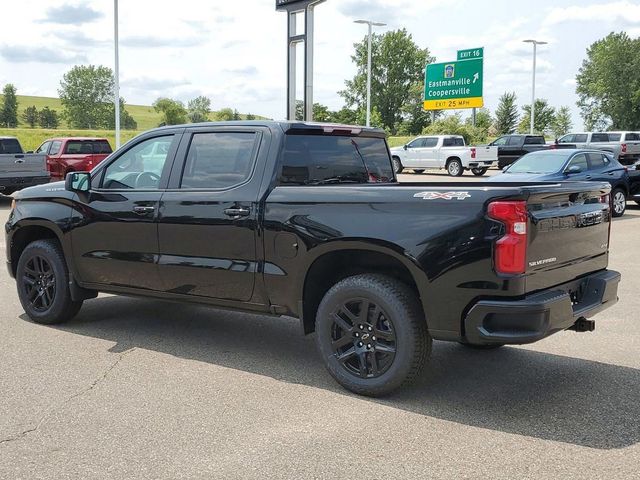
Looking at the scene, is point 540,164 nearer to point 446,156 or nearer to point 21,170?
point 21,170

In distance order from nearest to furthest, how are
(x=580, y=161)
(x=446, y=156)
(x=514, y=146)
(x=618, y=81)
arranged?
1. (x=580, y=161)
2. (x=446, y=156)
3. (x=514, y=146)
4. (x=618, y=81)

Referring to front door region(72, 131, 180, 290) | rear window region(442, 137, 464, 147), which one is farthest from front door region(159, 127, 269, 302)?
rear window region(442, 137, 464, 147)

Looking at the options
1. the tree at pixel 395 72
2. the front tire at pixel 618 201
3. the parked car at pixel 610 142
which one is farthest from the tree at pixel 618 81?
the front tire at pixel 618 201

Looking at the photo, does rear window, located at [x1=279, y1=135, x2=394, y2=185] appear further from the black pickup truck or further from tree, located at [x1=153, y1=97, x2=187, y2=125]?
tree, located at [x1=153, y1=97, x2=187, y2=125]

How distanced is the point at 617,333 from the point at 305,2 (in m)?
14.5

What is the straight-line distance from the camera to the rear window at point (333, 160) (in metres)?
5.14

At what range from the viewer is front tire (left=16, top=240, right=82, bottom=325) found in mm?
6219

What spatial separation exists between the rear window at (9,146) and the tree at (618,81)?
73008 millimetres

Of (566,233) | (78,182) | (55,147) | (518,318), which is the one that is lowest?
(518,318)

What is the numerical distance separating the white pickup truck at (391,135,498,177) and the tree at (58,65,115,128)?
10856cm

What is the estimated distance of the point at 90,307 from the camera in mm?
7262

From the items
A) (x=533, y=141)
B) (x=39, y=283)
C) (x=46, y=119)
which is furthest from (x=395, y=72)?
(x=39, y=283)

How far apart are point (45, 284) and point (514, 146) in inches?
1156

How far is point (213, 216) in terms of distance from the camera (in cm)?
515
